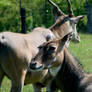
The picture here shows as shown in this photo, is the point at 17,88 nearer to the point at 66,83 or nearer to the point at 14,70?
the point at 14,70

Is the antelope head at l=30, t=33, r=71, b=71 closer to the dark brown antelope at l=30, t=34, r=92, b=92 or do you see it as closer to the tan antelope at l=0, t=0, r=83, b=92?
the dark brown antelope at l=30, t=34, r=92, b=92

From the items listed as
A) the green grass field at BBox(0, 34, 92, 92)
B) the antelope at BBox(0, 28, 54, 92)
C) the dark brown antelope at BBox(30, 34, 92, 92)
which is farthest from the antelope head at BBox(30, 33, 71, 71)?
the green grass field at BBox(0, 34, 92, 92)

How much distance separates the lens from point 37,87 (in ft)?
24.8

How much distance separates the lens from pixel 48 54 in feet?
16.8

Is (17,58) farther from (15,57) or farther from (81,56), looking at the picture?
(81,56)

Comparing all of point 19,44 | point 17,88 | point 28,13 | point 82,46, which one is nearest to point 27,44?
point 19,44

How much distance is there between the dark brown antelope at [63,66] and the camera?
5125mm

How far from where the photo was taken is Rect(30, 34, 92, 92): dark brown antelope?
5125 millimetres

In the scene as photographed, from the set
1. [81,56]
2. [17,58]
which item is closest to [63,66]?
[17,58]

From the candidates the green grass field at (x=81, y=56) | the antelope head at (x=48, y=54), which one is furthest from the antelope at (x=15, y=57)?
the green grass field at (x=81, y=56)

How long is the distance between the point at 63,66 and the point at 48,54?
0.31 metres

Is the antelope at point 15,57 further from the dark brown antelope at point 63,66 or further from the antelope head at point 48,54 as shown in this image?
the antelope head at point 48,54

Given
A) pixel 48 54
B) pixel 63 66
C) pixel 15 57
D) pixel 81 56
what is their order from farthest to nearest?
1. pixel 81 56
2. pixel 15 57
3. pixel 63 66
4. pixel 48 54

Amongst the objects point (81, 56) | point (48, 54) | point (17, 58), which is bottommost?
point (81, 56)
